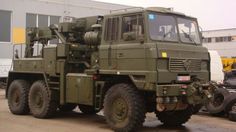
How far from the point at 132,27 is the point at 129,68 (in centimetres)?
99

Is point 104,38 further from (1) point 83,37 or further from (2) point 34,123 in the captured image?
(2) point 34,123

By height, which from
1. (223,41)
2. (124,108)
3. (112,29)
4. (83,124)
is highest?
(223,41)

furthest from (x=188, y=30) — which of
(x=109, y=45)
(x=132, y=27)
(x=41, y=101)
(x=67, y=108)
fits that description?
(x=67, y=108)

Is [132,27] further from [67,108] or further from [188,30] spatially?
[67,108]

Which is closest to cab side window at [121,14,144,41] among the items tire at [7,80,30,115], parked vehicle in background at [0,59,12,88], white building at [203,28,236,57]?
tire at [7,80,30,115]

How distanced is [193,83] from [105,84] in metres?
2.25

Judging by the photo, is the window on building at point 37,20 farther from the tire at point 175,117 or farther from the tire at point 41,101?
the tire at point 175,117

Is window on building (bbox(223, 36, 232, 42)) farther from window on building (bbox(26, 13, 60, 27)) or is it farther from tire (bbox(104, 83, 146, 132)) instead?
tire (bbox(104, 83, 146, 132))

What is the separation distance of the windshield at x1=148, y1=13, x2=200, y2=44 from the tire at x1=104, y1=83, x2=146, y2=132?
143cm

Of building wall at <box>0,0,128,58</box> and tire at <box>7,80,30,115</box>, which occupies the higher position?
building wall at <box>0,0,128,58</box>

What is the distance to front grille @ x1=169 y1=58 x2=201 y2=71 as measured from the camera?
1088 centimetres

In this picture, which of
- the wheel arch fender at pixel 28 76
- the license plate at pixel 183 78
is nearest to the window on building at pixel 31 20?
the wheel arch fender at pixel 28 76

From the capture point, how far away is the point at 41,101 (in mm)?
14047

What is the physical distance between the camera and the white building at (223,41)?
6350cm
